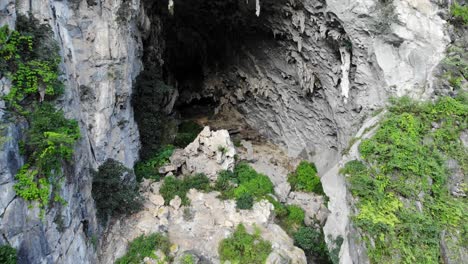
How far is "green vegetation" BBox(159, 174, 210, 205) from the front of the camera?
12.3 m

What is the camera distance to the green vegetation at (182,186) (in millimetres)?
12297

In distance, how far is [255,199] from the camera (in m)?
12.8

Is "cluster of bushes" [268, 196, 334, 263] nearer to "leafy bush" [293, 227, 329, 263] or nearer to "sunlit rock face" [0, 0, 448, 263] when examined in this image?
"leafy bush" [293, 227, 329, 263]

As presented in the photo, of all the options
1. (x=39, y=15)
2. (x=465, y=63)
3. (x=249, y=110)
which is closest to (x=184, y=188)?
(x=39, y=15)

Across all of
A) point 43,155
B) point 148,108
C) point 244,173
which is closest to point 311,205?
point 244,173

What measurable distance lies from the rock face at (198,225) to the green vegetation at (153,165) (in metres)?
0.61

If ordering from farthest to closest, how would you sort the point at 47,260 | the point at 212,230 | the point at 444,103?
the point at 212,230
the point at 444,103
the point at 47,260

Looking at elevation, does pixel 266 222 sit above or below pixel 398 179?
below

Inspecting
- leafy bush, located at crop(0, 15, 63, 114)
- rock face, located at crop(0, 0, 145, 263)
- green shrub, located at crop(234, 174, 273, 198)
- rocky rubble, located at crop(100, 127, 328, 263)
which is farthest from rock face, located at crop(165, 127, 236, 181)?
leafy bush, located at crop(0, 15, 63, 114)

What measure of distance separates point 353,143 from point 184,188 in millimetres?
6521

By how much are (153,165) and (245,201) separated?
4.28 meters

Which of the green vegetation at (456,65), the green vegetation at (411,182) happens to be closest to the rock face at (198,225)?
the green vegetation at (411,182)

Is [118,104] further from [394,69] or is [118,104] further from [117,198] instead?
[394,69]

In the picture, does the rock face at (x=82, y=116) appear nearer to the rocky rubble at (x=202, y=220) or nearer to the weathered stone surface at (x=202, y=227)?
the weathered stone surface at (x=202, y=227)
